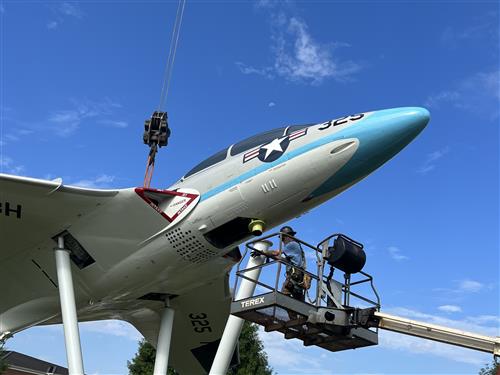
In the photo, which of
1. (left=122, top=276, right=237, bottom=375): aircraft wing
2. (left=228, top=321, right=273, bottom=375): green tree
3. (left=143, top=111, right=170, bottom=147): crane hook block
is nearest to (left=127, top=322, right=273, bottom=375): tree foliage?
(left=228, top=321, right=273, bottom=375): green tree

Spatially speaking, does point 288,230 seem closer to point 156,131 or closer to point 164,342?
point 164,342

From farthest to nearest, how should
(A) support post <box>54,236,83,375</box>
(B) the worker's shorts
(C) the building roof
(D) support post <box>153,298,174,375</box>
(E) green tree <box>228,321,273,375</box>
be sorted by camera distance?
(C) the building roof, (E) green tree <box>228,321,273,375</box>, (D) support post <box>153,298,174,375</box>, (A) support post <box>54,236,83,375</box>, (B) the worker's shorts

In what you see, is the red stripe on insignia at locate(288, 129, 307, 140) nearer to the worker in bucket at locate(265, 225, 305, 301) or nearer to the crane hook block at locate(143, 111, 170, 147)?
the worker in bucket at locate(265, 225, 305, 301)

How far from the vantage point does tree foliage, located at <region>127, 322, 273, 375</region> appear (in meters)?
39.4

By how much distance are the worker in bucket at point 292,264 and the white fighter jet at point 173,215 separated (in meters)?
0.91

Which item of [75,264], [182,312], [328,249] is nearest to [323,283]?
[328,249]

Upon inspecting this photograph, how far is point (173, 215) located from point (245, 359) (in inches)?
1155

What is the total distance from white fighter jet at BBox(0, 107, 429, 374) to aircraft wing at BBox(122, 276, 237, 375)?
1642mm

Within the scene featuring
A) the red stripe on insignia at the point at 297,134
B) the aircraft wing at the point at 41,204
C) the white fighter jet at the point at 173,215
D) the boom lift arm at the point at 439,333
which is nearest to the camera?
the boom lift arm at the point at 439,333

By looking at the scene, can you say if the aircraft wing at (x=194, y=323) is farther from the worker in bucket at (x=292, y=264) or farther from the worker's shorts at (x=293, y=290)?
the worker's shorts at (x=293, y=290)

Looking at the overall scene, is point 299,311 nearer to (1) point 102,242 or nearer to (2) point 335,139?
(2) point 335,139

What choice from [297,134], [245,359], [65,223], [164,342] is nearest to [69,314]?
[65,223]

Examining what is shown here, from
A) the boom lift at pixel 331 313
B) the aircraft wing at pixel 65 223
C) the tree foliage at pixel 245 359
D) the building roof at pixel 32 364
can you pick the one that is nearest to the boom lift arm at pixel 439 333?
the boom lift at pixel 331 313

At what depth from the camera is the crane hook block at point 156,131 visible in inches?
706
